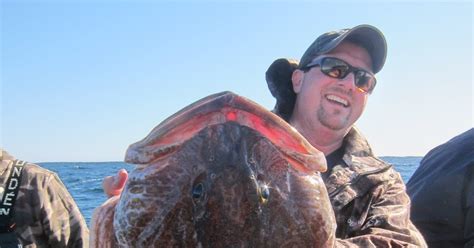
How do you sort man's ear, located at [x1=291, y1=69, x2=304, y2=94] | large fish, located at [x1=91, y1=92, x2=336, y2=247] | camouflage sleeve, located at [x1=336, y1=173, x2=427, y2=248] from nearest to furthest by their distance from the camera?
large fish, located at [x1=91, y1=92, x2=336, y2=247] < camouflage sleeve, located at [x1=336, y1=173, x2=427, y2=248] < man's ear, located at [x1=291, y1=69, x2=304, y2=94]

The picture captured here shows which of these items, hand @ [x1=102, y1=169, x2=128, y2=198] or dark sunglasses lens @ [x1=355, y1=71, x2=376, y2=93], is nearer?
hand @ [x1=102, y1=169, x2=128, y2=198]

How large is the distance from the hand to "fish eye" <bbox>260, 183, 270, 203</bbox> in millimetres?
759

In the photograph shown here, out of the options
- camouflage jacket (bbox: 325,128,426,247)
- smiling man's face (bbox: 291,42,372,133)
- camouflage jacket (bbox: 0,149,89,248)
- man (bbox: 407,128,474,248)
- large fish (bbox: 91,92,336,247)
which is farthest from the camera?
man (bbox: 407,128,474,248)

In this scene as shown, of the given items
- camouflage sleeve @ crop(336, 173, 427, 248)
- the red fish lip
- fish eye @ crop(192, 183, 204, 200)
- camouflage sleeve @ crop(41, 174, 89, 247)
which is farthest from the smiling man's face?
fish eye @ crop(192, 183, 204, 200)

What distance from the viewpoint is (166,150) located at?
81.7 inches

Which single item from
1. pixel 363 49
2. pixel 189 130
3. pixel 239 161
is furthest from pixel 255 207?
pixel 363 49

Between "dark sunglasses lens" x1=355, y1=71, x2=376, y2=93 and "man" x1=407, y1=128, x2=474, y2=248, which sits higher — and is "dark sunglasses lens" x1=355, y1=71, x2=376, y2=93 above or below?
above

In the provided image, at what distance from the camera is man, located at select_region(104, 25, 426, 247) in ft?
12.5

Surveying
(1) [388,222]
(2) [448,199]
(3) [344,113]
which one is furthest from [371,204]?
(2) [448,199]

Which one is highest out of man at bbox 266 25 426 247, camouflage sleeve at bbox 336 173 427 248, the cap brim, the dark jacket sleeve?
the cap brim

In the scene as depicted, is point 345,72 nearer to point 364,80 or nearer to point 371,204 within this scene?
point 364,80

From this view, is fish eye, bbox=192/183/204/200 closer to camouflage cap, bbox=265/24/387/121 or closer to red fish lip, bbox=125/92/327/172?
red fish lip, bbox=125/92/327/172

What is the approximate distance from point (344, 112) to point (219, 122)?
273 centimetres

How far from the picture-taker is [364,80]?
15.3 feet
